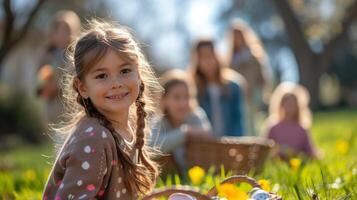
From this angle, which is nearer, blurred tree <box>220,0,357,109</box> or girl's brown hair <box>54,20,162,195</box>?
girl's brown hair <box>54,20,162,195</box>

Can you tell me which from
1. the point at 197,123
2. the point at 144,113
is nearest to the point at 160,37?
the point at 197,123

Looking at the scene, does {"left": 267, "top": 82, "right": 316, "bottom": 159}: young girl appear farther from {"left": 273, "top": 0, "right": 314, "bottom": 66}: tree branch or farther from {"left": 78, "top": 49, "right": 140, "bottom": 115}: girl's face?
{"left": 273, "top": 0, "right": 314, "bottom": 66}: tree branch

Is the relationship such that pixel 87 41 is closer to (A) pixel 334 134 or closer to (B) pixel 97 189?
(B) pixel 97 189

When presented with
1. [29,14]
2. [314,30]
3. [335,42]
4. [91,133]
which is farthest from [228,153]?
[314,30]

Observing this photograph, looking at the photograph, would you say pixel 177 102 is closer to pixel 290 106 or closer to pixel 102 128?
pixel 290 106

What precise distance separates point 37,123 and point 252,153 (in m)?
12.8

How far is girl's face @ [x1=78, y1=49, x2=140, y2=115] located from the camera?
104 inches

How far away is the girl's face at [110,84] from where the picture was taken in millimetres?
2641

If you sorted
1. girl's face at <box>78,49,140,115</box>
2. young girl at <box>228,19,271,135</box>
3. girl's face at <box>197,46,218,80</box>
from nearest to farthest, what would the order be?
1. girl's face at <box>78,49,140,115</box>
2. girl's face at <box>197,46,218,80</box>
3. young girl at <box>228,19,271,135</box>

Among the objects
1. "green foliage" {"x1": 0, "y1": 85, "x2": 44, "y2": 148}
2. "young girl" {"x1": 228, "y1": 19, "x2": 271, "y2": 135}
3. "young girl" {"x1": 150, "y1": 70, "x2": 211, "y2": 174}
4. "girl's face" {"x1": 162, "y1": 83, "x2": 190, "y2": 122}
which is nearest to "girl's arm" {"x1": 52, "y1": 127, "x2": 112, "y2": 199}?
"young girl" {"x1": 150, "y1": 70, "x2": 211, "y2": 174}

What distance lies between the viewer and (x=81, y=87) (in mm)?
2709

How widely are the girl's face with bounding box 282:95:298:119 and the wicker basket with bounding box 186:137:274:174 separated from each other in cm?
181

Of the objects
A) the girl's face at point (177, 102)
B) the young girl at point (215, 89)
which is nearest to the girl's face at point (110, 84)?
the girl's face at point (177, 102)

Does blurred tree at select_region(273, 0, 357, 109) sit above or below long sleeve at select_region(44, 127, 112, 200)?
below
